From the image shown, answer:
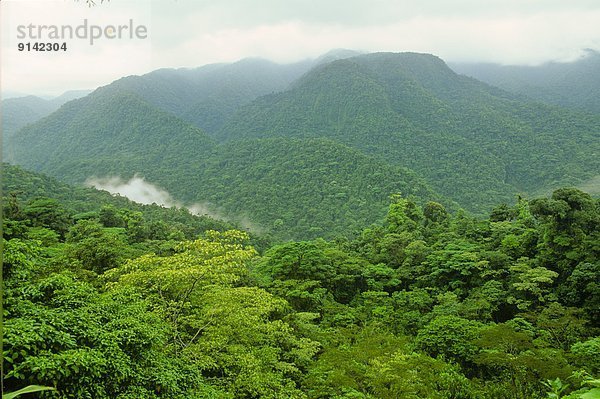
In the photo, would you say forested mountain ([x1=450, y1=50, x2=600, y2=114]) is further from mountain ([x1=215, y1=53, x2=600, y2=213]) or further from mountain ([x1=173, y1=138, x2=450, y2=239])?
mountain ([x1=173, y1=138, x2=450, y2=239])

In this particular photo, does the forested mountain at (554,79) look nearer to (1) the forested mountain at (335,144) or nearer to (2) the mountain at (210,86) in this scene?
(1) the forested mountain at (335,144)

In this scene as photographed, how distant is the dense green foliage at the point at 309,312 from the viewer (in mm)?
5172

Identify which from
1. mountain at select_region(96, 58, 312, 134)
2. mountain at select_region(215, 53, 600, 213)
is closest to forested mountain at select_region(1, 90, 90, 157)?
mountain at select_region(96, 58, 312, 134)

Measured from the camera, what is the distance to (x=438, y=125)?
90.4 metres

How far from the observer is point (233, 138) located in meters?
106

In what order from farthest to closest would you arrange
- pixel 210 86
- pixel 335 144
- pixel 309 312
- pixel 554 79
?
pixel 210 86 → pixel 554 79 → pixel 335 144 → pixel 309 312

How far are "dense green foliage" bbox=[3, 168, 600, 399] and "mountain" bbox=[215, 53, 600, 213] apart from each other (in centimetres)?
4218

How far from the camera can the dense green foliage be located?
17.0 ft

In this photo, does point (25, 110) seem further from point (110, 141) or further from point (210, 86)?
point (210, 86)

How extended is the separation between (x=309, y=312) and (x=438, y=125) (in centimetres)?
8157

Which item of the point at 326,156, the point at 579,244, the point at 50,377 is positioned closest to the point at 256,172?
the point at 326,156

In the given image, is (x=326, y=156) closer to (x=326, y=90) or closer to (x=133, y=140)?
(x=326, y=90)

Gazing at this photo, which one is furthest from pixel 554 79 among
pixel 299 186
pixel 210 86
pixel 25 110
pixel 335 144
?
pixel 25 110

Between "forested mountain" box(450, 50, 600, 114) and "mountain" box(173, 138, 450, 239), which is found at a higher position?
"forested mountain" box(450, 50, 600, 114)
